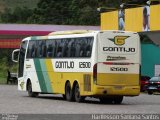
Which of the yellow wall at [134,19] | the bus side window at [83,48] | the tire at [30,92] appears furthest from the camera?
the yellow wall at [134,19]

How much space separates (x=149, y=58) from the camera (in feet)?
166

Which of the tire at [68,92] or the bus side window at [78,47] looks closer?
the bus side window at [78,47]

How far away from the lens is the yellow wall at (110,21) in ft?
168

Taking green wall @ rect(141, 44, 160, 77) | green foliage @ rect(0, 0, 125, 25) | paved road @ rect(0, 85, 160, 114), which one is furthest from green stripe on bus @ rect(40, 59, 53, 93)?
green foliage @ rect(0, 0, 125, 25)

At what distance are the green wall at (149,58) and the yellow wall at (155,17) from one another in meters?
5.96

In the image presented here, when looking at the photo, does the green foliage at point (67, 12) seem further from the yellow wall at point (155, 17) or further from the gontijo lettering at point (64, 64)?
the gontijo lettering at point (64, 64)

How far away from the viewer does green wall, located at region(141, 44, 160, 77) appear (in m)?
50.2

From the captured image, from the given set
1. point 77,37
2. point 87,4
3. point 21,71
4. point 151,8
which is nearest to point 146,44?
point 151,8

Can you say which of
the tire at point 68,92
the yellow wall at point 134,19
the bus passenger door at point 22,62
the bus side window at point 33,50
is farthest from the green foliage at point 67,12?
the tire at point 68,92

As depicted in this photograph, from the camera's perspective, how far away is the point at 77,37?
3072 cm

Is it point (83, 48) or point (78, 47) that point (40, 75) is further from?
point (83, 48)

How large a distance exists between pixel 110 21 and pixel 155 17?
28.8ft

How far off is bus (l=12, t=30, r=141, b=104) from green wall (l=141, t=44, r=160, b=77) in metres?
18.2

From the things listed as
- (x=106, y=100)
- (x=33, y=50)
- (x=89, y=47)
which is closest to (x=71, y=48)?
(x=89, y=47)
